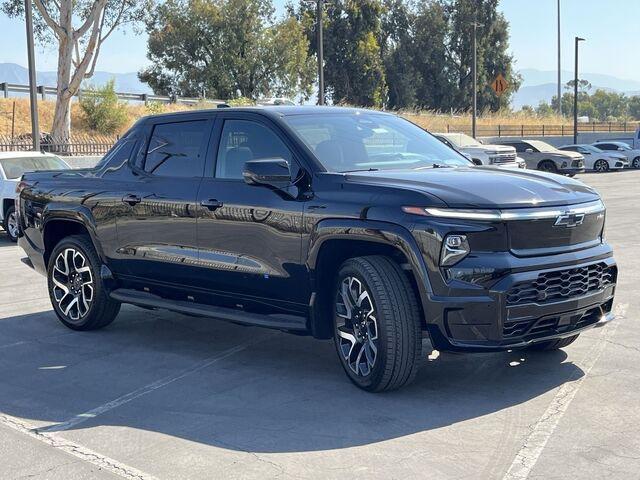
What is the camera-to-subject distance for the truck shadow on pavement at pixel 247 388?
513 cm

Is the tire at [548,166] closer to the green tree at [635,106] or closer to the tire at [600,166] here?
the tire at [600,166]

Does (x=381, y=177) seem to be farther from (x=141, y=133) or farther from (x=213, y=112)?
(x=141, y=133)

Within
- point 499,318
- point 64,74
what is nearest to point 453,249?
point 499,318


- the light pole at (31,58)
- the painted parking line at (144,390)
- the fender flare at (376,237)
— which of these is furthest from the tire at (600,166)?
the fender flare at (376,237)

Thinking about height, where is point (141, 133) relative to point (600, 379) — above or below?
above

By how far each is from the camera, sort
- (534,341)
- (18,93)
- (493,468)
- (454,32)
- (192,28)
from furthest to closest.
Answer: (454,32)
(192,28)
(18,93)
(534,341)
(493,468)

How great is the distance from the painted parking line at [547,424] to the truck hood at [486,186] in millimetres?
1187

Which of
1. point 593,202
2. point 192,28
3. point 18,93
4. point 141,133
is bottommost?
point 593,202

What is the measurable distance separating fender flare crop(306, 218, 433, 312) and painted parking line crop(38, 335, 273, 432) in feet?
4.27

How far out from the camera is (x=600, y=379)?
5.88 meters

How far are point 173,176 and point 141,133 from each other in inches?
30.6

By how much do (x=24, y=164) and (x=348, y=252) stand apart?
11690mm

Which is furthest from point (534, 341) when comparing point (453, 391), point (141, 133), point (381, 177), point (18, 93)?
point (18, 93)

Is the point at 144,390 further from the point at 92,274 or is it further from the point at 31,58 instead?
the point at 31,58
